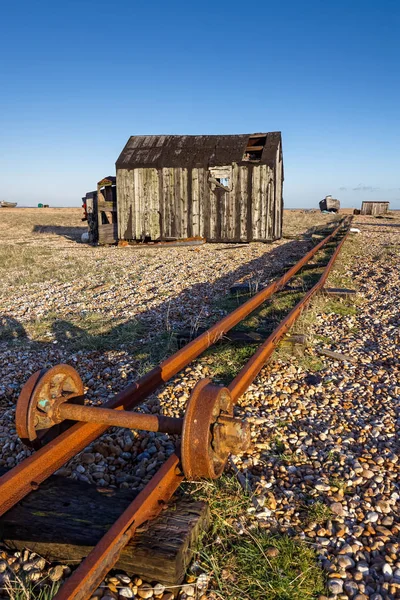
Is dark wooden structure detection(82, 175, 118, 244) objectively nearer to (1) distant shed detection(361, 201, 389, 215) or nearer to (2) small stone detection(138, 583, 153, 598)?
(2) small stone detection(138, 583, 153, 598)

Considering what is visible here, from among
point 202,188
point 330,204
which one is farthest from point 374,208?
point 202,188

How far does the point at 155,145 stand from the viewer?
18.9 metres

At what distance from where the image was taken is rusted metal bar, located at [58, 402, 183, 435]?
2445 millimetres

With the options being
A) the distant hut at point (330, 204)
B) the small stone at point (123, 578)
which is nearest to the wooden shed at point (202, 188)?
the small stone at point (123, 578)

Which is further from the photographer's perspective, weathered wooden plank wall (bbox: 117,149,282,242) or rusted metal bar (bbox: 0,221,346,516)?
weathered wooden plank wall (bbox: 117,149,282,242)

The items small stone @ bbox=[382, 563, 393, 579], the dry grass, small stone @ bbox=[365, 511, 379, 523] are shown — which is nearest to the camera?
small stone @ bbox=[382, 563, 393, 579]

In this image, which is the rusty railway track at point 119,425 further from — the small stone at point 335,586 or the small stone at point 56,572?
the small stone at point 335,586

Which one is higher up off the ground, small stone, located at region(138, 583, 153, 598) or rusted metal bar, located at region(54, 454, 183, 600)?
rusted metal bar, located at region(54, 454, 183, 600)

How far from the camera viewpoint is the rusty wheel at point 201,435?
223 cm

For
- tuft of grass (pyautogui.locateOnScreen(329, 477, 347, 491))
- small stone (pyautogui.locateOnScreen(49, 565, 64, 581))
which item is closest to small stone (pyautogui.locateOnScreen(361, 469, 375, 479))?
tuft of grass (pyautogui.locateOnScreen(329, 477, 347, 491))

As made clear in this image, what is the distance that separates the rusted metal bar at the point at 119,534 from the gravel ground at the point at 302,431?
23 cm

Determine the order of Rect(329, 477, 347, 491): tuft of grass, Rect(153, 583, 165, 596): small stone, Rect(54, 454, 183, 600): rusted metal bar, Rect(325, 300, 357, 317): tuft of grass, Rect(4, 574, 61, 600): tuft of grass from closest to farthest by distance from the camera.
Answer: Rect(54, 454, 183, 600): rusted metal bar
Rect(4, 574, 61, 600): tuft of grass
Rect(153, 583, 165, 596): small stone
Rect(329, 477, 347, 491): tuft of grass
Rect(325, 300, 357, 317): tuft of grass

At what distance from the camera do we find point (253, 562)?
2039mm

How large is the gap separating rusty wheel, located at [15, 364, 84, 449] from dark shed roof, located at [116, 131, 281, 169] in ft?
52.0
